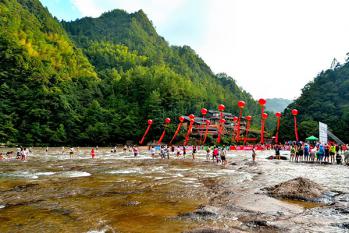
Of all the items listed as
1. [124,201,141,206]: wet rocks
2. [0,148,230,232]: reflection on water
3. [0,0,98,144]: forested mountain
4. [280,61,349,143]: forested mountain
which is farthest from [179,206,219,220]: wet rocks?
[0,0,98,144]: forested mountain

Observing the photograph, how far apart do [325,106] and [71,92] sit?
6269 centimetres

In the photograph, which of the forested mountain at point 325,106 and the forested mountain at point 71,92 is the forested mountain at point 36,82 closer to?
the forested mountain at point 71,92

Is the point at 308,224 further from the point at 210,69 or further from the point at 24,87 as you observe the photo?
the point at 210,69

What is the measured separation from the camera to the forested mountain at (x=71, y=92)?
67812mm

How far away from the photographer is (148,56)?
438 ft

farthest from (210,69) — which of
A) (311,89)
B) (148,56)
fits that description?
(311,89)

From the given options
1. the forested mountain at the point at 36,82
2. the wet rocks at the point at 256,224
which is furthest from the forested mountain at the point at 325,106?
the wet rocks at the point at 256,224

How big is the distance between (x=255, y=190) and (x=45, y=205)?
23.4ft

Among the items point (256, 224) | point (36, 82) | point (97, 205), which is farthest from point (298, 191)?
point (36, 82)

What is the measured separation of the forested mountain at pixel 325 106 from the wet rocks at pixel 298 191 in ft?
169

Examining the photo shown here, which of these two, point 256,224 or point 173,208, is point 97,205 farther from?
point 256,224

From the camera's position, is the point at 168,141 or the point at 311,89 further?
the point at 311,89

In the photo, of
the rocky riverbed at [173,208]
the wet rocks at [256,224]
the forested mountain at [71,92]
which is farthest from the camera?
the forested mountain at [71,92]

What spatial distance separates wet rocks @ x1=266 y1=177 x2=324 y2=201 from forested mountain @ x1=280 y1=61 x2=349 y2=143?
51.4m
